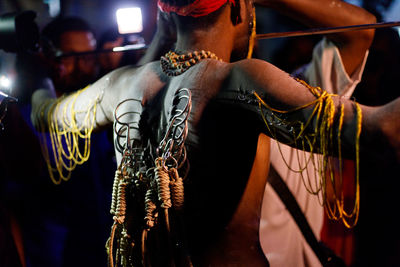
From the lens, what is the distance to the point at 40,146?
2.31m

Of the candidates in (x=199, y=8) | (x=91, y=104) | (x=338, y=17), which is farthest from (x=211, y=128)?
(x=338, y=17)

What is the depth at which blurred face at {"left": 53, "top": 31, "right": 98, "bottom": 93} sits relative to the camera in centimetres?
232

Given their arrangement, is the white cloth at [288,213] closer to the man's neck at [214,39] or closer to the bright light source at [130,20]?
the man's neck at [214,39]

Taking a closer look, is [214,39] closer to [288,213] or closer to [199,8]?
[199,8]

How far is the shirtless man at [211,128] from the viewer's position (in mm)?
1133

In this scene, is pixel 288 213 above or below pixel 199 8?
below

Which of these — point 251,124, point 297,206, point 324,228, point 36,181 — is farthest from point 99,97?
point 324,228

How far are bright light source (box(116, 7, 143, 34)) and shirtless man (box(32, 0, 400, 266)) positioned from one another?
1.17 metres

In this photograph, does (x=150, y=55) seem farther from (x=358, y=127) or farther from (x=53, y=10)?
(x=53, y=10)

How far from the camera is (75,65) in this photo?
2.59m

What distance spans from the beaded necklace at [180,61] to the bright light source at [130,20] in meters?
1.18

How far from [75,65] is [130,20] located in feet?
1.58

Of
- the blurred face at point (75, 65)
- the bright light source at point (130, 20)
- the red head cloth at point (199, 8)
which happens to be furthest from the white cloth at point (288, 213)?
the blurred face at point (75, 65)

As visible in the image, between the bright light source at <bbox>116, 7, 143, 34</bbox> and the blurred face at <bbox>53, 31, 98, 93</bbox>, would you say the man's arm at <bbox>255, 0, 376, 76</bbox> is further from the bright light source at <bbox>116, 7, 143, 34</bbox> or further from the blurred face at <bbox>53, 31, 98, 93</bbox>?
the blurred face at <bbox>53, 31, 98, 93</bbox>
